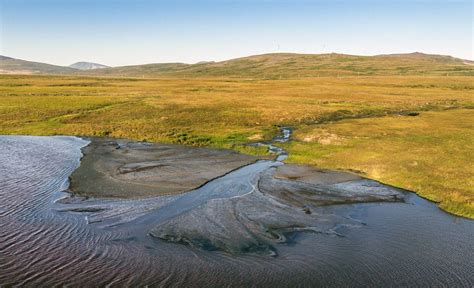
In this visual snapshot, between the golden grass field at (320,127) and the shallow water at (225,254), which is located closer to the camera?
the shallow water at (225,254)

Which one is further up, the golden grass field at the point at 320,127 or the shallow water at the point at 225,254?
the golden grass field at the point at 320,127

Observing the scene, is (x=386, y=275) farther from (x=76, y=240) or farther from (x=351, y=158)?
(x=351, y=158)

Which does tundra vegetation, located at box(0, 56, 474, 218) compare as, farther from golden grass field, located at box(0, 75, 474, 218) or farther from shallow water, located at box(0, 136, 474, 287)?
shallow water, located at box(0, 136, 474, 287)

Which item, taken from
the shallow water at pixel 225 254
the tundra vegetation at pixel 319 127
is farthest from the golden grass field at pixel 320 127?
the shallow water at pixel 225 254

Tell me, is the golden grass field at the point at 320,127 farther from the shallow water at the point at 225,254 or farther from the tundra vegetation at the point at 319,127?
the shallow water at the point at 225,254

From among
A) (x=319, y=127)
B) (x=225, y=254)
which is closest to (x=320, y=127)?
(x=319, y=127)
